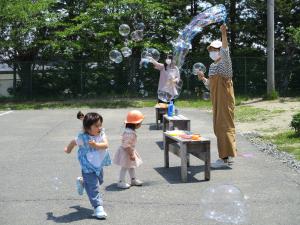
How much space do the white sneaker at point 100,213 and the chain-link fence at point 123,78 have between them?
2055cm

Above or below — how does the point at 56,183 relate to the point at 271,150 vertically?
below

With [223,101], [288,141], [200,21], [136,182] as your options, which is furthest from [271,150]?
[136,182]

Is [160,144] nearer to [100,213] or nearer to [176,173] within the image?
[176,173]

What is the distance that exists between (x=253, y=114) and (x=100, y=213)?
1252cm

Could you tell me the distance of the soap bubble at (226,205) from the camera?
5.46 m

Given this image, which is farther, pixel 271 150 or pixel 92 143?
pixel 271 150

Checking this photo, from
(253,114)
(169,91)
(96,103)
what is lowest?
(253,114)

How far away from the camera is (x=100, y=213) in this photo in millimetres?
6051

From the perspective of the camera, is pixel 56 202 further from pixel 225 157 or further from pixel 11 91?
pixel 11 91

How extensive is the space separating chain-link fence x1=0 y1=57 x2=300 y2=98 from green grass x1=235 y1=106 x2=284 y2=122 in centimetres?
726

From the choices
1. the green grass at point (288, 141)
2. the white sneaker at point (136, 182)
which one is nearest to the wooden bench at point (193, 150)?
the white sneaker at point (136, 182)

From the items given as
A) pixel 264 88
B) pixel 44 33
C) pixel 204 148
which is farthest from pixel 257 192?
pixel 44 33

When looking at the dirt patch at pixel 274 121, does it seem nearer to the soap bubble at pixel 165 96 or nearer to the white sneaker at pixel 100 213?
the soap bubble at pixel 165 96

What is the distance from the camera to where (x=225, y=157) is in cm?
900
